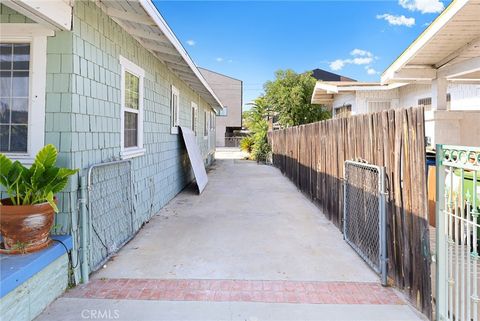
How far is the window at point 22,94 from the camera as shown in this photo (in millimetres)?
3506

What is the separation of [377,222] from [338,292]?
3.52ft

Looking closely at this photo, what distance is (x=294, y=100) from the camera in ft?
72.7

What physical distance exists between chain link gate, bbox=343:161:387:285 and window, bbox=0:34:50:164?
3.85m

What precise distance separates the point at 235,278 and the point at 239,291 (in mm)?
317

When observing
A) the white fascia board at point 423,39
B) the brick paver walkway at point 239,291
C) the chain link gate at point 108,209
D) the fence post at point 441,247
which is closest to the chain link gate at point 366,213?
the brick paver walkway at point 239,291

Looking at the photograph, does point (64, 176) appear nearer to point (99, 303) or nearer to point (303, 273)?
point (99, 303)

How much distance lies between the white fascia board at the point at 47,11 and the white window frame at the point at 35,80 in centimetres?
21

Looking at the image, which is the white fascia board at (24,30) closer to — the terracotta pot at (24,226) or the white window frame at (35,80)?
the white window frame at (35,80)

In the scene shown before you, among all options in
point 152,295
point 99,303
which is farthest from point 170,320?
point 99,303

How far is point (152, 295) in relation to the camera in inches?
129

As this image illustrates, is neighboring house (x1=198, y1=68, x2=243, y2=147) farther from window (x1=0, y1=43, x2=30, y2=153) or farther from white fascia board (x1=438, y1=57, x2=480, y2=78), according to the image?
window (x1=0, y1=43, x2=30, y2=153)

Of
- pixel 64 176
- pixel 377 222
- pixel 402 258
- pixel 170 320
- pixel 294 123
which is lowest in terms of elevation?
pixel 170 320

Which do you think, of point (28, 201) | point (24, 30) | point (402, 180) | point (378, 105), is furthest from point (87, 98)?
point (378, 105)

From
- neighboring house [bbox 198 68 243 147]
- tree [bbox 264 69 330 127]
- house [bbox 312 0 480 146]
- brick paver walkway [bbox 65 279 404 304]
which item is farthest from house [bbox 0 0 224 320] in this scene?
neighboring house [bbox 198 68 243 147]
